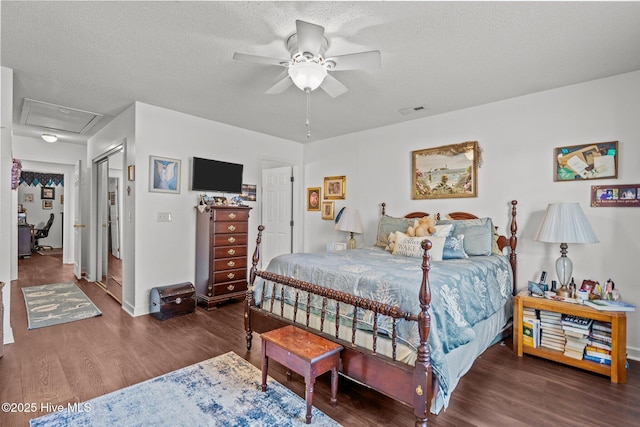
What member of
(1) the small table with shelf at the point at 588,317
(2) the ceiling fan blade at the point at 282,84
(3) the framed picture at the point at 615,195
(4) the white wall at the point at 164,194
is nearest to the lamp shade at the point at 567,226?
(3) the framed picture at the point at 615,195

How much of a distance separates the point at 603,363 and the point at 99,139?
6.71 metres

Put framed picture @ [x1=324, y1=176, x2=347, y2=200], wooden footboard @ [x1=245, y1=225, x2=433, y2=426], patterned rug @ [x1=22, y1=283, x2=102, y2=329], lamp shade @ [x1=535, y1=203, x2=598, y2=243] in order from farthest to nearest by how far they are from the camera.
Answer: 1. framed picture @ [x1=324, y1=176, x2=347, y2=200]
2. patterned rug @ [x1=22, y1=283, x2=102, y2=329]
3. lamp shade @ [x1=535, y1=203, x2=598, y2=243]
4. wooden footboard @ [x1=245, y1=225, x2=433, y2=426]

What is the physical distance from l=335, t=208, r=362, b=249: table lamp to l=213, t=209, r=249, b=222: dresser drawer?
138cm

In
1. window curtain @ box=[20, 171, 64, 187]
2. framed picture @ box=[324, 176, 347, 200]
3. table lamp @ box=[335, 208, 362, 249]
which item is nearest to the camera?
table lamp @ box=[335, 208, 362, 249]

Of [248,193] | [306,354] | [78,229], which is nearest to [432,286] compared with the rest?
[306,354]

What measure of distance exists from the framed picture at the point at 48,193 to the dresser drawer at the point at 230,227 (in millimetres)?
9186

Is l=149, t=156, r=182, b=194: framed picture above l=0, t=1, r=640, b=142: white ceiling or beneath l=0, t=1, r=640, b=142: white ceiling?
beneath

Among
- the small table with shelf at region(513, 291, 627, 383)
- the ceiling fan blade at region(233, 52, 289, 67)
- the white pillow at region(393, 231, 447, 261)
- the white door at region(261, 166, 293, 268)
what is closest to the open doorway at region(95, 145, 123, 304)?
the white door at region(261, 166, 293, 268)

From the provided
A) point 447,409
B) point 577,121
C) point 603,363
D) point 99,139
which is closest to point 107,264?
point 99,139

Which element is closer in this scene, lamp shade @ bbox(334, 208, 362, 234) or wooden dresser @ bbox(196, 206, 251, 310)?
wooden dresser @ bbox(196, 206, 251, 310)

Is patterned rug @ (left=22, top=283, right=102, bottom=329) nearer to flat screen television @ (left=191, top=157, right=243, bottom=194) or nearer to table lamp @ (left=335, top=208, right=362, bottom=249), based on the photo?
flat screen television @ (left=191, top=157, right=243, bottom=194)

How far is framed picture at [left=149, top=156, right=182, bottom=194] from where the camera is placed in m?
3.80

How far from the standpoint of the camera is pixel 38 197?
951 centimetres

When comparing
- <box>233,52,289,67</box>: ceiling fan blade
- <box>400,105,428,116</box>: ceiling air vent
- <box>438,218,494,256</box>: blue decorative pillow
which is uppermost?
<box>400,105,428,116</box>: ceiling air vent
